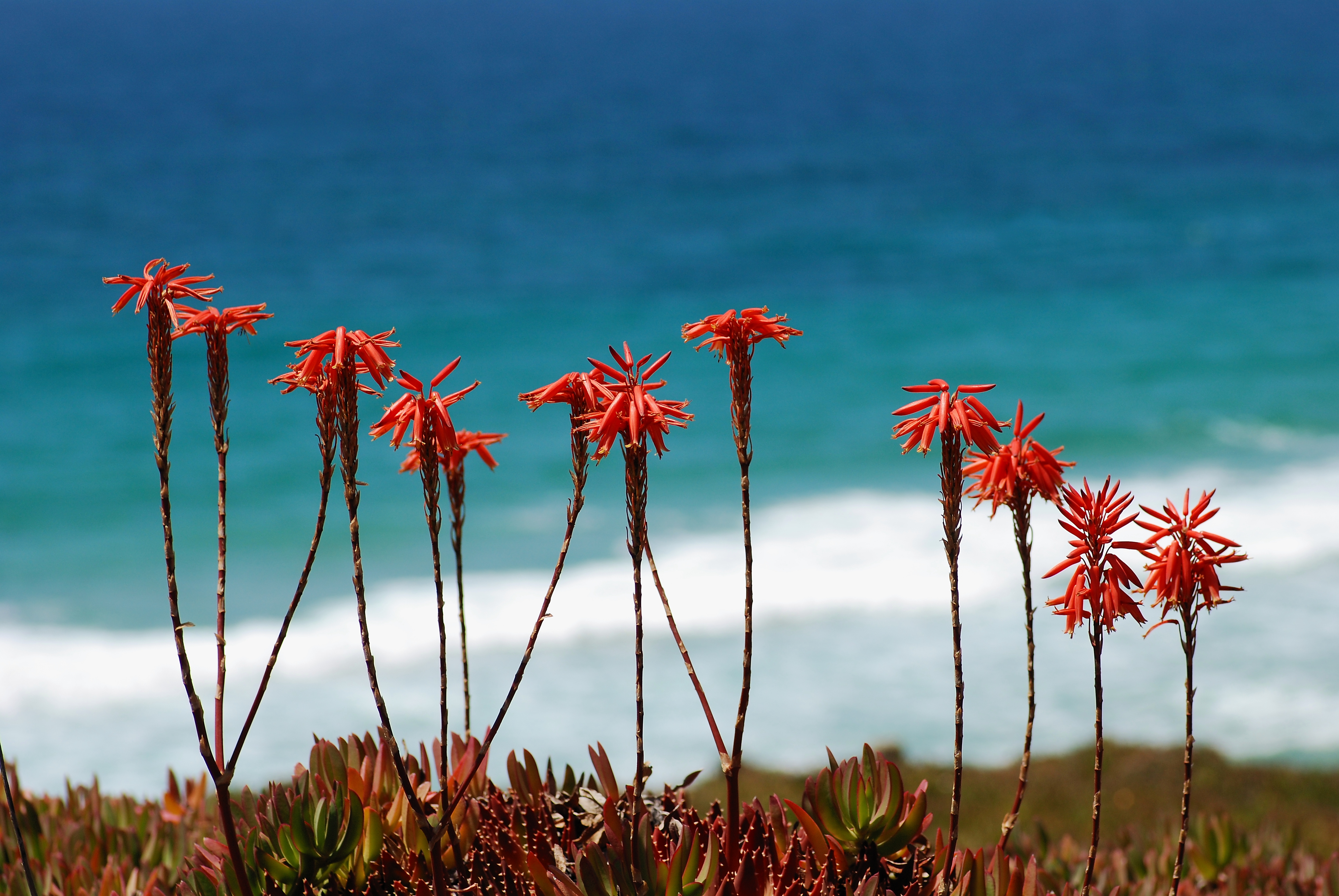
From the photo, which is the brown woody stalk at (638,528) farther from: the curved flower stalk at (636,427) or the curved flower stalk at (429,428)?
the curved flower stalk at (429,428)

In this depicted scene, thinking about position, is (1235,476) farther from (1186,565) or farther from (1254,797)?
(1186,565)

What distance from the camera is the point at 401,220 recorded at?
40.6m

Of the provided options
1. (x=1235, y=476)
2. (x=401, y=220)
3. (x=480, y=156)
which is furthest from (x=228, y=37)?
(x=1235, y=476)

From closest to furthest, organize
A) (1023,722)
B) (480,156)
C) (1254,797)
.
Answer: (1254,797), (1023,722), (480,156)

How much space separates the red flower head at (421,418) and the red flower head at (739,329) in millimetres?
527

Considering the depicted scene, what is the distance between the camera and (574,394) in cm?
259

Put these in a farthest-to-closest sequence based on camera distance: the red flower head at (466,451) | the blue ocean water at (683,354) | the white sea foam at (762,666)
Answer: the blue ocean water at (683,354), the white sea foam at (762,666), the red flower head at (466,451)

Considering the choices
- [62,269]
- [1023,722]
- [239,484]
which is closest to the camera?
[1023,722]

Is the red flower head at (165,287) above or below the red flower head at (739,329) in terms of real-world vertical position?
above

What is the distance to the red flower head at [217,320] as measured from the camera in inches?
94.4

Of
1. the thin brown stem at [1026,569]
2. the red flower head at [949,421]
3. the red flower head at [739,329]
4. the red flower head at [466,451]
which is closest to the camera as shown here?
the thin brown stem at [1026,569]

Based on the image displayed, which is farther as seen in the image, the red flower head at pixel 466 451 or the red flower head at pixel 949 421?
the red flower head at pixel 466 451

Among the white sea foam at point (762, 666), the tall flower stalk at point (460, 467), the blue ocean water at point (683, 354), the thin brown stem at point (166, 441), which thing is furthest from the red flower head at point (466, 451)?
the white sea foam at point (762, 666)

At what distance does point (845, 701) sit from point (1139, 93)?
67872mm
